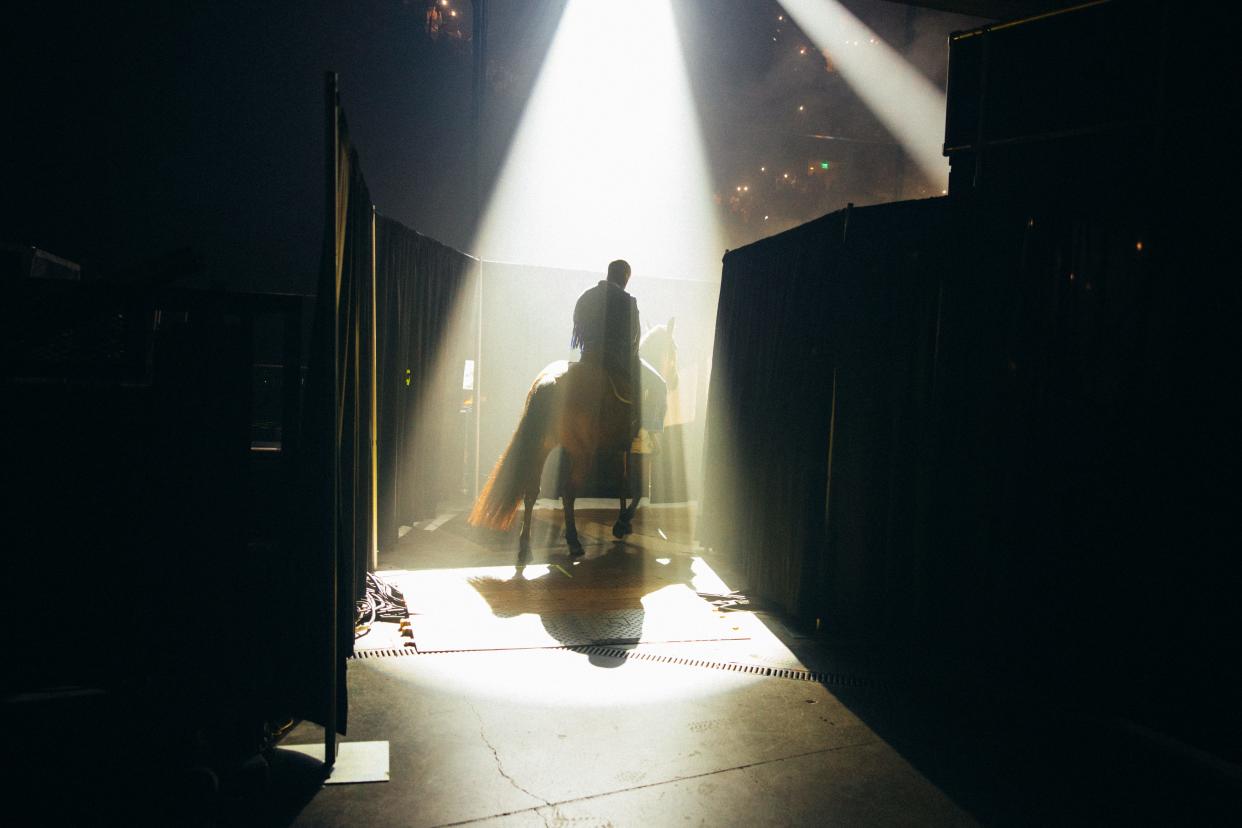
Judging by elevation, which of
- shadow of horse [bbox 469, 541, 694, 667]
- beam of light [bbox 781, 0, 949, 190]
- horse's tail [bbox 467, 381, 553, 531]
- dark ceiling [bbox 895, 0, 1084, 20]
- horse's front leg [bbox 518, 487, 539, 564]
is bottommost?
shadow of horse [bbox 469, 541, 694, 667]

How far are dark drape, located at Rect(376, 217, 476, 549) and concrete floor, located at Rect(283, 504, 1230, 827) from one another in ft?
6.62

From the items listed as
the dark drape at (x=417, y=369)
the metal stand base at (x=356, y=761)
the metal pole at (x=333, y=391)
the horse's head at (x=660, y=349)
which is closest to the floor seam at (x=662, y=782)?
the metal stand base at (x=356, y=761)

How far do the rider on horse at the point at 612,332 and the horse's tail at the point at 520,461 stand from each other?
16.4 inches

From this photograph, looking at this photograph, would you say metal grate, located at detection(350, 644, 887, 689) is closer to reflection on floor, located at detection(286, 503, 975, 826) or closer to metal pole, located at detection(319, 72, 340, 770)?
reflection on floor, located at detection(286, 503, 975, 826)

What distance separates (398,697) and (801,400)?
233 cm

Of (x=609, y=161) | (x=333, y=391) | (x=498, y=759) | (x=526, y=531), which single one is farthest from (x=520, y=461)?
(x=609, y=161)

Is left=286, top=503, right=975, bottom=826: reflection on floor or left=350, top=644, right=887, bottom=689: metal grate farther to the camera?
left=350, top=644, right=887, bottom=689: metal grate

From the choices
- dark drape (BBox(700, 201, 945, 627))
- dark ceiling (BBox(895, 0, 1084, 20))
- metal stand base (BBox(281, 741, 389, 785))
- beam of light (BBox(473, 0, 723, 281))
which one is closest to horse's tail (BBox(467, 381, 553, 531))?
dark drape (BBox(700, 201, 945, 627))

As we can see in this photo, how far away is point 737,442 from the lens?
181 inches

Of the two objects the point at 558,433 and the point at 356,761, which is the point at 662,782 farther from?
the point at 558,433

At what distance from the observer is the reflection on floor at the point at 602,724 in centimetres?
207

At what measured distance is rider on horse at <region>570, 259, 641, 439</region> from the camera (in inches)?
189

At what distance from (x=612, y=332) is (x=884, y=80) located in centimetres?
903

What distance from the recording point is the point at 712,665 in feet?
10.6
